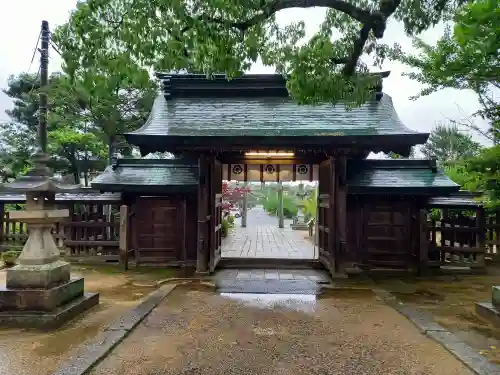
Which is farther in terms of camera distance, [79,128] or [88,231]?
[79,128]

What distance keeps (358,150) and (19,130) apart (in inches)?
861

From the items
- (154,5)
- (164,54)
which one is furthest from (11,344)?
(154,5)

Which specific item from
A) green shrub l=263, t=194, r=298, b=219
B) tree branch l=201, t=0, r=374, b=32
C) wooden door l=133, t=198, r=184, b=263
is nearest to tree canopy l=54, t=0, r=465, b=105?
tree branch l=201, t=0, r=374, b=32

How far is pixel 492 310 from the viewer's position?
18.2 ft

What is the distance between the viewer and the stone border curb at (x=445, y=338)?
3.97m

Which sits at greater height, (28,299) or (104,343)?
(28,299)

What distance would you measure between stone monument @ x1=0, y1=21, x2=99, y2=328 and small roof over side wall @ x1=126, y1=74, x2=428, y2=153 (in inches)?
103

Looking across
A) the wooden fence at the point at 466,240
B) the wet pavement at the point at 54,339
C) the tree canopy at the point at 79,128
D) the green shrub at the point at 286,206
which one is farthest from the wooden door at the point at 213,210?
the green shrub at the point at 286,206

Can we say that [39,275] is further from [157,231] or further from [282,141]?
[282,141]

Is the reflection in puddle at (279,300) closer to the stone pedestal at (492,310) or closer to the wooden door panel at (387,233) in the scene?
the stone pedestal at (492,310)

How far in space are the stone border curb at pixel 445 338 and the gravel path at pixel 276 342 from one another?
95 millimetres

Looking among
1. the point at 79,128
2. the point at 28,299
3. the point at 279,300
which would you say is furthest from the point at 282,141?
the point at 79,128

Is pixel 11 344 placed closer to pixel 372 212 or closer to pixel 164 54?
pixel 164 54

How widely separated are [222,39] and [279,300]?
4.79 m
